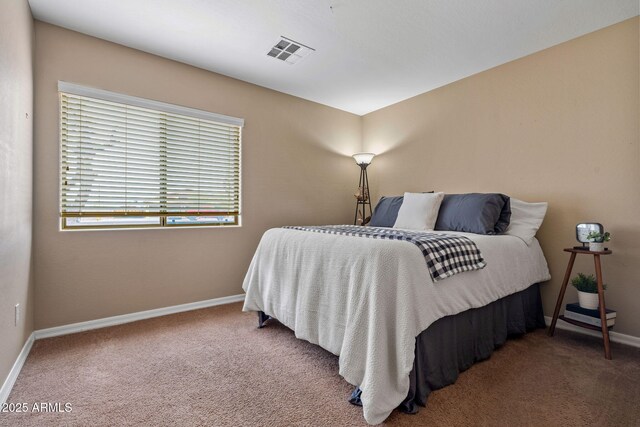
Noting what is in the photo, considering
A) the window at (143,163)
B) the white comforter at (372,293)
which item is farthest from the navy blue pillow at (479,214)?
the window at (143,163)

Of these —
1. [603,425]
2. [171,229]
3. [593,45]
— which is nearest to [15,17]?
[171,229]

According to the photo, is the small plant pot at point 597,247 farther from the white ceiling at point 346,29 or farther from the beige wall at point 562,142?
the white ceiling at point 346,29

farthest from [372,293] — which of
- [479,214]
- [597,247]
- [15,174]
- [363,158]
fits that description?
[363,158]

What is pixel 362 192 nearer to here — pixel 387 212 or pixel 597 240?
pixel 387 212

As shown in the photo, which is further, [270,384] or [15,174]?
[15,174]

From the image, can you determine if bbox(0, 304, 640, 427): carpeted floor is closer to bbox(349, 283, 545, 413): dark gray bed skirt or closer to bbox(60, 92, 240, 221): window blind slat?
bbox(349, 283, 545, 413): dark gray bed skirt

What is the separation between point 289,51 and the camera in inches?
107

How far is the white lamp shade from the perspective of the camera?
13.2 ft

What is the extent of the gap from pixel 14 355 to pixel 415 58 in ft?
12.1

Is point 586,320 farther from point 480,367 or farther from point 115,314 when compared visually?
point 115,314

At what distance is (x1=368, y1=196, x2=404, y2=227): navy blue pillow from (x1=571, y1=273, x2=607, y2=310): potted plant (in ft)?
5.02

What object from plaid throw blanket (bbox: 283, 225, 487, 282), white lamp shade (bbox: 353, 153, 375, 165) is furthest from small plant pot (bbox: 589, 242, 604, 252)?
white lamp shade (bbox: 353, 153, 375, 165)

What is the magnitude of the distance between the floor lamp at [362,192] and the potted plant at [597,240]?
221cm

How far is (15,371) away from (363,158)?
12.1 ft
